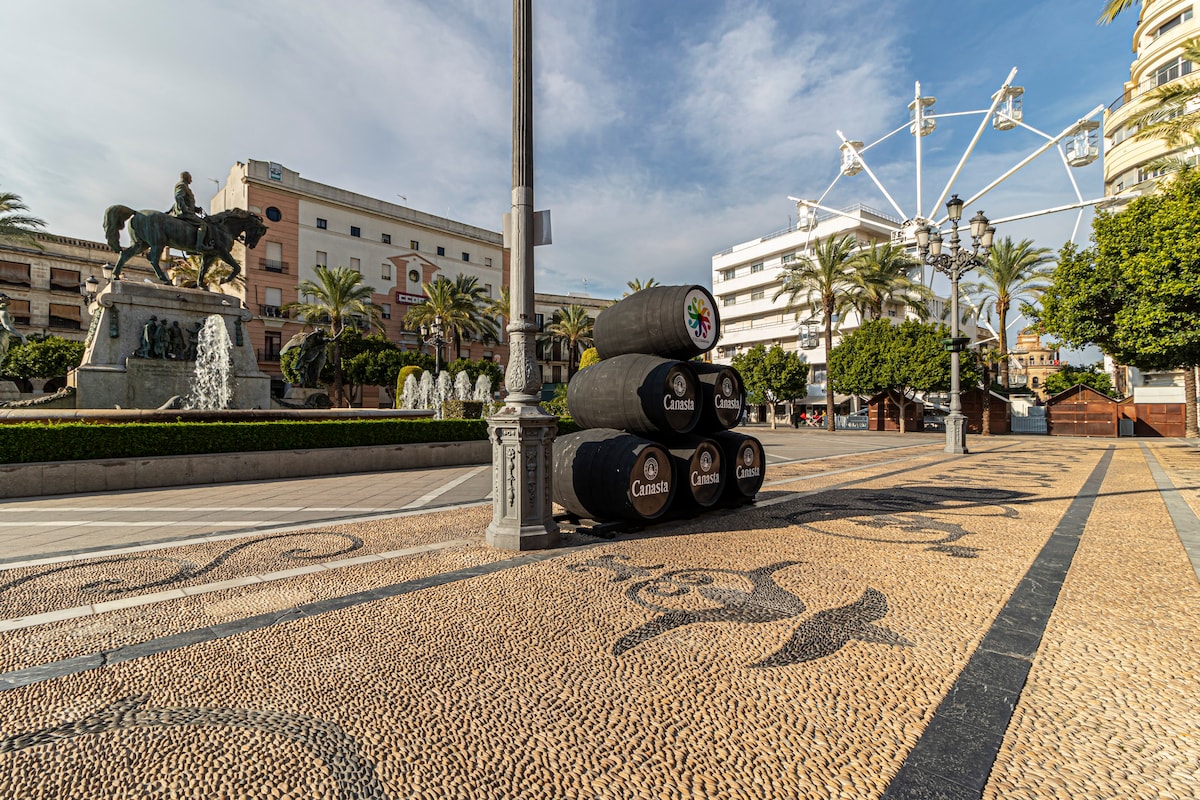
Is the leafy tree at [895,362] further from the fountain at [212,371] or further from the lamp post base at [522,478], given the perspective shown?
the fountain at [212,371]

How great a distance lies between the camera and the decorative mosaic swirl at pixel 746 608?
314cm

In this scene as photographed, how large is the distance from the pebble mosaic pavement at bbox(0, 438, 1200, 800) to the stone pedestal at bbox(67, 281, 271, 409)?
42.5ft

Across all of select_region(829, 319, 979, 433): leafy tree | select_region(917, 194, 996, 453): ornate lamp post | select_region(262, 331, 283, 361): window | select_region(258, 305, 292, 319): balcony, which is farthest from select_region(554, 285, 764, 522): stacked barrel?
select_region(262, 331, 283, 361): window

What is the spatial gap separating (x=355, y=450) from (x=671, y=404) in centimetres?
859

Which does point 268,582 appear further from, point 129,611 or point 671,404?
point 671,404

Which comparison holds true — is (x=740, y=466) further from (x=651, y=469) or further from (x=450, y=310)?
(x=450, y=310)

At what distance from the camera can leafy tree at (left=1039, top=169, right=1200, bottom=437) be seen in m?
13.8

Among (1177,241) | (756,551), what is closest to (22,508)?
(756,551)

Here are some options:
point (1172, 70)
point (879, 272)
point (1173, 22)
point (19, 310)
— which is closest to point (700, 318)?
point (879, 272)

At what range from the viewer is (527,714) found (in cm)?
243

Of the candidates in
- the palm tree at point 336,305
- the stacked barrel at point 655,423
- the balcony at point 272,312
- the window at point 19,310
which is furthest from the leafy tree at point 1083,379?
the window at point 19,310

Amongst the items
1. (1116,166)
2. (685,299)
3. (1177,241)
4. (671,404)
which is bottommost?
(671,404)

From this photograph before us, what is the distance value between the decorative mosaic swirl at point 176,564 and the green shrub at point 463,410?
16266mm

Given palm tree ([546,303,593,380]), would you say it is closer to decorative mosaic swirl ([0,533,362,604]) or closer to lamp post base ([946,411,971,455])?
lamp post base ([946,411,971,455])
